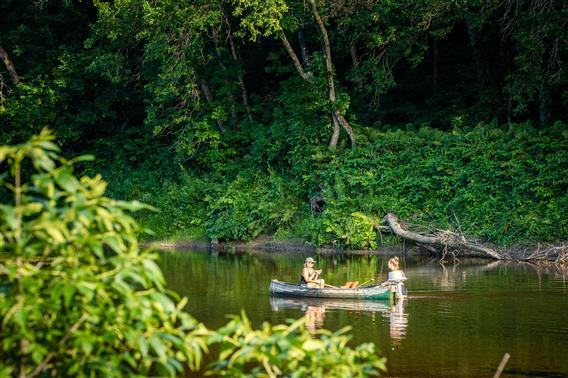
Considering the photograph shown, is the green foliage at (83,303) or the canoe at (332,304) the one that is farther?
the canoe at (332,304)

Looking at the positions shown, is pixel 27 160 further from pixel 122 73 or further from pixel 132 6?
pixel 132 6

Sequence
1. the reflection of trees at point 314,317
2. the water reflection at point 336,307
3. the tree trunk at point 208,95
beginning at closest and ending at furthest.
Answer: the reflection of trees at point 314,317, the water reflection at point 336,307, the tree trunk at point 208,95

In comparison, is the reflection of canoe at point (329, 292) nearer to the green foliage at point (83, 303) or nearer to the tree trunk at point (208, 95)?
the green foliage at point (83, 303)

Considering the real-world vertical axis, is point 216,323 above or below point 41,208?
below

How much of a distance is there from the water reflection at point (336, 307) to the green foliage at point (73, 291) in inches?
455

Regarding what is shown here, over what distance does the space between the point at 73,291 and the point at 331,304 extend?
15.4 m

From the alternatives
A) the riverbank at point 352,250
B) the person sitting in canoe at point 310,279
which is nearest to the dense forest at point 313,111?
the riverbank at point 352,250

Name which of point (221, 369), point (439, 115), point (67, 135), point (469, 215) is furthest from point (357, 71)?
point (221, 369)

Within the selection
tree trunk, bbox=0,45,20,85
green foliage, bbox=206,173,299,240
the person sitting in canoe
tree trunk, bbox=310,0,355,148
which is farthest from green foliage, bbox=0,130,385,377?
tree trunk, bbox=0,45,20,85

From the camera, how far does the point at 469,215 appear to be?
97.6 feet

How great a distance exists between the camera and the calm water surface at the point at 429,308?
15.0m

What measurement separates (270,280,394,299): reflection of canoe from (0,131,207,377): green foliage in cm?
1471

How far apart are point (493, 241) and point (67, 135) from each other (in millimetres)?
19458

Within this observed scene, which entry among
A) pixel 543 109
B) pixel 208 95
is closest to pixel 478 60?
pixel 543 109
